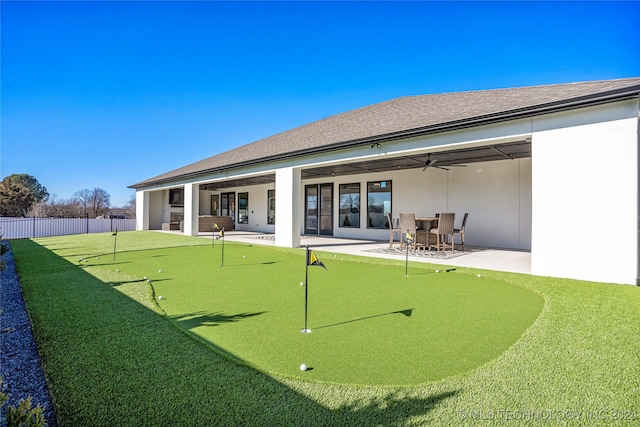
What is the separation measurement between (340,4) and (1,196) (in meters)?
34.3

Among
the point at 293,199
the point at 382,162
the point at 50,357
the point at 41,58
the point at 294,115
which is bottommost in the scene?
the point at 50,357

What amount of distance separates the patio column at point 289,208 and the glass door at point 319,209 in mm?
4466

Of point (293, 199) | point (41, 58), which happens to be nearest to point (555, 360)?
point (293, 199)

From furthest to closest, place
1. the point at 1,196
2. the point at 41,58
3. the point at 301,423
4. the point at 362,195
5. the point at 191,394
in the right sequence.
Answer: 1. the point at 1,196
2. the point at 362,195
3. the point at 41,58
4. the point at 191,394
5. the point at 301,423

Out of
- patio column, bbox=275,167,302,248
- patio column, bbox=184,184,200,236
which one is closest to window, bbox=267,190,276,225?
patio column, bbox=184,184,200,236

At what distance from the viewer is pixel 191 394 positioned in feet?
Result: 6.19

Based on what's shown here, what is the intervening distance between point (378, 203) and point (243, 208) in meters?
10.2

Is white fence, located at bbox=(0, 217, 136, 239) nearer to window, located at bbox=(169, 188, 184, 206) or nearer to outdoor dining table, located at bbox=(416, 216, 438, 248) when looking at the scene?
window, located at bbox=(169, 188, 184, 206)

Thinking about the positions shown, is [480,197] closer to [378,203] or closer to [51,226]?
[378,203]

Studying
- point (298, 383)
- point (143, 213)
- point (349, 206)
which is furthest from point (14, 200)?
point (298, 383)

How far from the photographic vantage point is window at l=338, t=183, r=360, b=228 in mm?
13516

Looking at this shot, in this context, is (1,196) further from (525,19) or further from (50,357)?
(525,19)

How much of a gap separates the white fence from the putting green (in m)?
17.5

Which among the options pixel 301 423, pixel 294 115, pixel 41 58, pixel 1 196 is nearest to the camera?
pixel 301 423
